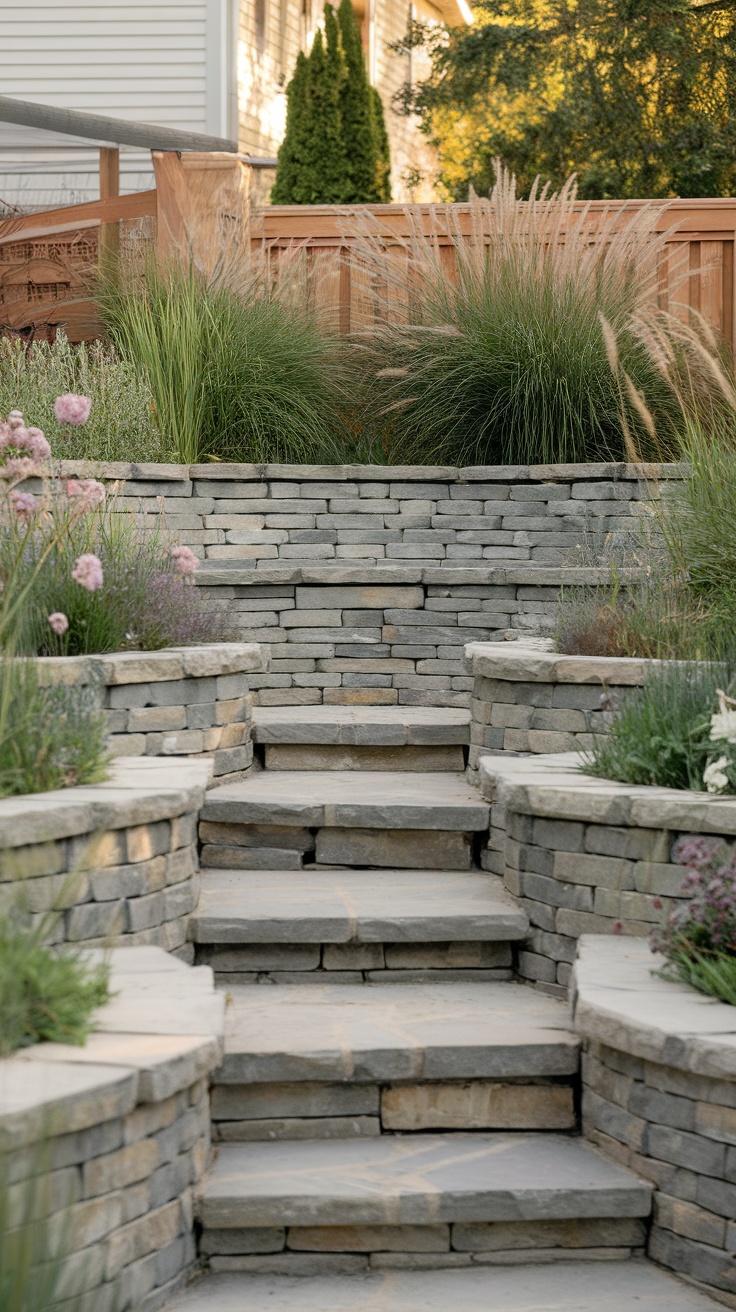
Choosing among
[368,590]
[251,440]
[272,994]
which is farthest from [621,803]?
[251,440]

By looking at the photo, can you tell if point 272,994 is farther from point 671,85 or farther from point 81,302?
point 671,85

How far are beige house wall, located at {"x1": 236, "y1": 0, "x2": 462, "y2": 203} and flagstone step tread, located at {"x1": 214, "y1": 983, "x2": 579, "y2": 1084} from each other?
790cm

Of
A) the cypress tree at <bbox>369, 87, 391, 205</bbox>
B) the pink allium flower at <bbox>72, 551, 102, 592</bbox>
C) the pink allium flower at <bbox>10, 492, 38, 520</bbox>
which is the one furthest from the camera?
the cypress tree at <bbox>369, 87, 391, 205</bbox>

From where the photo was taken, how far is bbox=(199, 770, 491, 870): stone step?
13.8 feet

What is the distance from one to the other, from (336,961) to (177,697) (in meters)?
1.19

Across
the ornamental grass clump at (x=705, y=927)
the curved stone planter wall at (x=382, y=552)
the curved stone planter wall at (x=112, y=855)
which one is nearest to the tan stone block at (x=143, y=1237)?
the curved stone planter wall at (x=112, y=855)

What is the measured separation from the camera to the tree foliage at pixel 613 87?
1271 centimetres

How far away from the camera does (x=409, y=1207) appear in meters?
2.84

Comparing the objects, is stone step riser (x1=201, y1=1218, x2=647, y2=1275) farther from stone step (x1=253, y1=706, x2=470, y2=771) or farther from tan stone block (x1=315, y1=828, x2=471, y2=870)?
stone step (x1=253, y1=706, x2=470, y2=771)

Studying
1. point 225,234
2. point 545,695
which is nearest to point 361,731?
point 545,695

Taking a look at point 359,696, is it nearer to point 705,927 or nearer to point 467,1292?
point 705,927

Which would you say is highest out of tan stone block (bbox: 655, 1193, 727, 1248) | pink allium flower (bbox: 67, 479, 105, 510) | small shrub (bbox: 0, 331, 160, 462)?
→ small shrub (bbox: 0, 331, 160, 462)

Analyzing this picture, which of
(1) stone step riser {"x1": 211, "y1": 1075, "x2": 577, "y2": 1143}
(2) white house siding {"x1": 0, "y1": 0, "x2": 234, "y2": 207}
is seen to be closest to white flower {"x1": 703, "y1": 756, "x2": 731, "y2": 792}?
(1) stone step riser {"x1": 211, "y1": 1075, "x2": 577, "y2": 1143}

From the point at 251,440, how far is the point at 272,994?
3.77m
